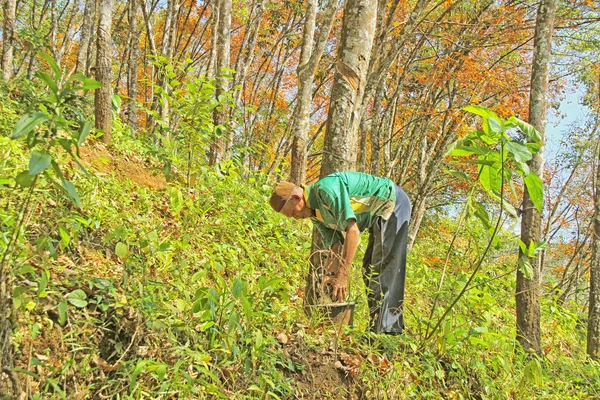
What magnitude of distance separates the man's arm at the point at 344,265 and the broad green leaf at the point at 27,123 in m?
1.85

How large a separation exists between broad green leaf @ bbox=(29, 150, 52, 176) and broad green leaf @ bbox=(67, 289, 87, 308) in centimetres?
102

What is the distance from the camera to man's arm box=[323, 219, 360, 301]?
2.90m

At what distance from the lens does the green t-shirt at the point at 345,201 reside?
2.97 metres

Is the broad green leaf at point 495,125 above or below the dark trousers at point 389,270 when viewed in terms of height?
above

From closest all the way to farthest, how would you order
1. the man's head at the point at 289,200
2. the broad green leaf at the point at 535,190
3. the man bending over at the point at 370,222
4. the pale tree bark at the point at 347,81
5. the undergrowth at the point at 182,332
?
the undergrowth at the point at 182,332, the broad green leaf at the point at 535,190, the man bending over at the point at 370,222, the man's head at the point at 289,200, the pale tree bark at the point at 347,81

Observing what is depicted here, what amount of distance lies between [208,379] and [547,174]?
17.0 meters

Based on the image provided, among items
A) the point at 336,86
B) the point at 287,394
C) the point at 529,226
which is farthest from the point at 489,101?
the point at 287,394

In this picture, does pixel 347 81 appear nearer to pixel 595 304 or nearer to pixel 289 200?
pixel 289 200

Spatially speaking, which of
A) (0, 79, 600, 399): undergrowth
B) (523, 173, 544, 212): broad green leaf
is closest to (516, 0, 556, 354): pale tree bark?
(0, 79, 600, 399): undergrowth

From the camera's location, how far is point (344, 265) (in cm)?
290

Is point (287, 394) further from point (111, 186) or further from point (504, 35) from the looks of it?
point (504, 35)

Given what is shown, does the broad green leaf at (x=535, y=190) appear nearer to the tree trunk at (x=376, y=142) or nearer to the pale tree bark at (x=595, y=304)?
the pale tree bark at (x=595, y=304)

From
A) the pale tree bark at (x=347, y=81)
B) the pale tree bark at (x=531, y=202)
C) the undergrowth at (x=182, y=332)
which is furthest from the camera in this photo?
the pale tree bark at (x=531, y=202)

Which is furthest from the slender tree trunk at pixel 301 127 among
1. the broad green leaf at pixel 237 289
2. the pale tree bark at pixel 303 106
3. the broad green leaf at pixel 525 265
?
the broad green leaf at pixel 237 289
